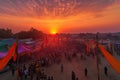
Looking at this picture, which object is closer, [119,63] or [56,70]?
[119,63]

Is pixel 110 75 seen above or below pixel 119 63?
below

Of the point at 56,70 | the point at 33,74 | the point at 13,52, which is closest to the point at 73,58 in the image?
the point at 56,70

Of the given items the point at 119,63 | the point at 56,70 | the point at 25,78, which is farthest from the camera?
the point at 56,70

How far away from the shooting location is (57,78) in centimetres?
1888

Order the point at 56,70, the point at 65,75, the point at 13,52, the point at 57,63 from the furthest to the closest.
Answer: the point at 57,63 → the point at 56,70 → the point at 65,75 → the point at 13,52

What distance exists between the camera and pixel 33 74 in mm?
18406

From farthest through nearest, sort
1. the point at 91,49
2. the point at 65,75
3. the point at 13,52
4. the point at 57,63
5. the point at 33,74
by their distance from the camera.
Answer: the point at 91,49
the point at 57,63
the point at 65,75
the point at 33,74
the point at 13,52

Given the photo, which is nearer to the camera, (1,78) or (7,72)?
(1,78)

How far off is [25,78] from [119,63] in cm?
938

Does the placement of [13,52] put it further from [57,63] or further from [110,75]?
[57,63]

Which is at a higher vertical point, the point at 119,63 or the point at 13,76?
the point at 119,63

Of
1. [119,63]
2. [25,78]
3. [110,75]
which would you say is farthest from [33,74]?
[119,63]

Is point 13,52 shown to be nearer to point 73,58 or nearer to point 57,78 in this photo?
point 57,78

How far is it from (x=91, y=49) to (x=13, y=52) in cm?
2446
